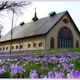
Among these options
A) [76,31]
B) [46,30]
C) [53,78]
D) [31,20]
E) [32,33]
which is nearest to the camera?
[53,78]

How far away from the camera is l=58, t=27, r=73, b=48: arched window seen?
4697 cm

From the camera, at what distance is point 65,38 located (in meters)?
48.9

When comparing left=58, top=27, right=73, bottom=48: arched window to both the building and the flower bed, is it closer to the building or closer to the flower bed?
the building

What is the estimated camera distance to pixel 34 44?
47.3 meters

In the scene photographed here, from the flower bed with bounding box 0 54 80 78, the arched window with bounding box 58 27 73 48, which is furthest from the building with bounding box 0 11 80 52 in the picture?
the flower bed with bounding box 0 54 80 78

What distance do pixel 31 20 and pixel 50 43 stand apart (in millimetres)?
16142

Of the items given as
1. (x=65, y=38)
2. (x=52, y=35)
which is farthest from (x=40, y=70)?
(x=65, y=38)

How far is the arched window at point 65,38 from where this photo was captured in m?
47.0

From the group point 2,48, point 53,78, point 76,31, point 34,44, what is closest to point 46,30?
point 34,44

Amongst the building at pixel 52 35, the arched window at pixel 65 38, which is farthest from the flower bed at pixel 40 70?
the arched window at pixel 65 38

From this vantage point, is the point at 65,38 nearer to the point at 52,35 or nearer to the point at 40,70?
the point at 52,35

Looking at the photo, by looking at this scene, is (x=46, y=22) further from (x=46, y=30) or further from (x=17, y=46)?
(x=17, y=46)

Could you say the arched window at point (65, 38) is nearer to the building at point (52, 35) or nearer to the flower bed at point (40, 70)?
the building at point (52, 35)

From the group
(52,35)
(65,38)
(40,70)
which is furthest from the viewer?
(65,38)
